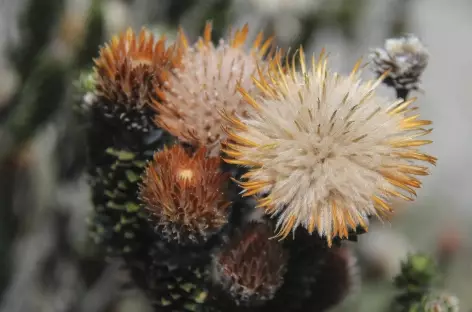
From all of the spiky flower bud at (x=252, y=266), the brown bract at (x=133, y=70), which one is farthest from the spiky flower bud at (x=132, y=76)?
the spiky flower bud at (x=252, y=266)

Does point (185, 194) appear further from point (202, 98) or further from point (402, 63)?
point (402, 63)

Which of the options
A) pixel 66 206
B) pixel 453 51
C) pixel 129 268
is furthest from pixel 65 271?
pixel 453 51

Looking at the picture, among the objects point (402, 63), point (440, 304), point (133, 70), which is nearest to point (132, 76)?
point (133, 70)

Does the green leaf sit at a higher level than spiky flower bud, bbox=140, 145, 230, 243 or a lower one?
higher

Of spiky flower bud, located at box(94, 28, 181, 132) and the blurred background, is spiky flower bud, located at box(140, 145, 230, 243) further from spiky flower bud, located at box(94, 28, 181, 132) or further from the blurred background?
the blurred background

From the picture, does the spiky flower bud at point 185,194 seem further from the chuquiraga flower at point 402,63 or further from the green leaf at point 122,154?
the chuquiraga flower at point 402,63

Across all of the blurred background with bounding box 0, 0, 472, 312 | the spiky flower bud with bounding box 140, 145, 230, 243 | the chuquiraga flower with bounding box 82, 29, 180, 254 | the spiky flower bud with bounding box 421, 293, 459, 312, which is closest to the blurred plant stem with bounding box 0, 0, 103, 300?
the blurred background with bounding box 0, 0, 472, 312
